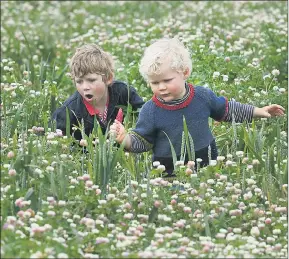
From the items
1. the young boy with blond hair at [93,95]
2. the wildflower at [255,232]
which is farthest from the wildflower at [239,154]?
the young boy with blond hair at [93,95]

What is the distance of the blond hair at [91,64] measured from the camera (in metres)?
8.00

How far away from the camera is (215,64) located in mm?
9227

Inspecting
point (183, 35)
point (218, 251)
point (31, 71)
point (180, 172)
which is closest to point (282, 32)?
point (183, 35)

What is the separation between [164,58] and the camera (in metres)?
7.13

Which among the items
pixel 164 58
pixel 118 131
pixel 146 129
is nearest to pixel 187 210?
pixel 118 131

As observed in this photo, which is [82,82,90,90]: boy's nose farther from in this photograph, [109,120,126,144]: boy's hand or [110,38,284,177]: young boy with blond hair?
[109,120,126,144]: boy's hand

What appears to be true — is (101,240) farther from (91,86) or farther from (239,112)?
(91,86)

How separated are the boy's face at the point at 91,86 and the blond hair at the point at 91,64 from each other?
0.12ft

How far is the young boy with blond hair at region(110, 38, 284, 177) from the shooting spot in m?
7.13

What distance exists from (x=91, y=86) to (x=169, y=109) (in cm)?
98

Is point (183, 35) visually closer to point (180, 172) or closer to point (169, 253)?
point (180, 172)

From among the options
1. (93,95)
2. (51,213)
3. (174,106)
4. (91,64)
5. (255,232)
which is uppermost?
(91,64)

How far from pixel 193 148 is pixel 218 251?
1458 millimetres

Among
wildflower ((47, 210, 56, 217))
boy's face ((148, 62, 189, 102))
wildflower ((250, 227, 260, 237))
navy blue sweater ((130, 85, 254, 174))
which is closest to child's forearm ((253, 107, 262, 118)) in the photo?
navy blue sweater ((130, 85, 254, 174))
